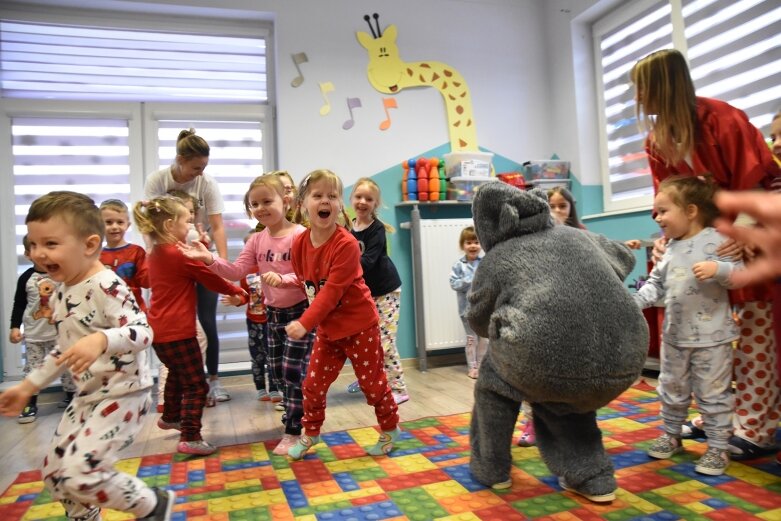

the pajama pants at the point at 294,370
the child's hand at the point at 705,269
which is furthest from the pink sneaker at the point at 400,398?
the child's hand at the point at 705,269

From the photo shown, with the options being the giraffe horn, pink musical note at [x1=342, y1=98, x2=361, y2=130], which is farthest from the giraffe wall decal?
pink musical note at [x1=342, y1=98, x2=361, y2=130]

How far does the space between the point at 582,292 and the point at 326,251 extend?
0.87 metres

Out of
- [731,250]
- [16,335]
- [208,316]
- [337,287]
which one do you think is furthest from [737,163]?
[16,335]

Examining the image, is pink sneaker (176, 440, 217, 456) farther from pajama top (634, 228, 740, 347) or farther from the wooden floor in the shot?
pajama top (634, 228, 740, 347)

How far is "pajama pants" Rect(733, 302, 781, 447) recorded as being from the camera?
5.74 ft

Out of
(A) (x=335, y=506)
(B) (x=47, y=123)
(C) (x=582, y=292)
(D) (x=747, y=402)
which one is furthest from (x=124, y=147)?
(D) (x=747, y=402)

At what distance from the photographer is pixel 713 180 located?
1.77 m

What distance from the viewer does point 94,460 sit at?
1.20 meters

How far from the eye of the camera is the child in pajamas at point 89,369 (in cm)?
120

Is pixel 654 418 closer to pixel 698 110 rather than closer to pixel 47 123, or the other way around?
pixel 698 110

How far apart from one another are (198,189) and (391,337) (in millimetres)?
1194

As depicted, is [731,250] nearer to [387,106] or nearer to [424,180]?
[424,180]

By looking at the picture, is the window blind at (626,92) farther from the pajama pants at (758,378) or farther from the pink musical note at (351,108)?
the pajama pants at (758,378)

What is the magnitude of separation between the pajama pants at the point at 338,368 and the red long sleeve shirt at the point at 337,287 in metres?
0.04
